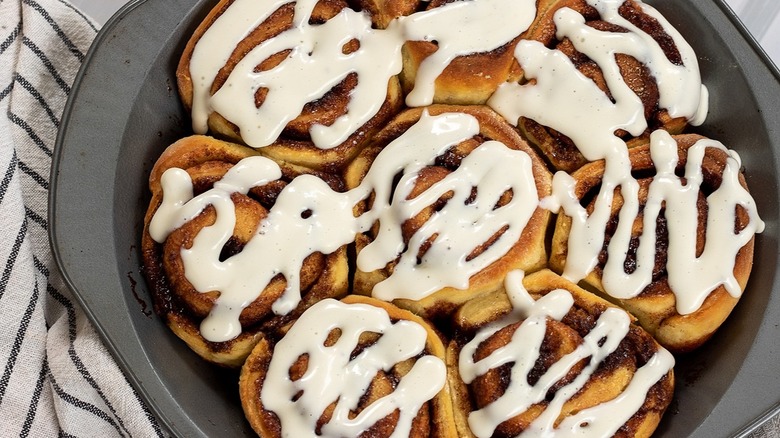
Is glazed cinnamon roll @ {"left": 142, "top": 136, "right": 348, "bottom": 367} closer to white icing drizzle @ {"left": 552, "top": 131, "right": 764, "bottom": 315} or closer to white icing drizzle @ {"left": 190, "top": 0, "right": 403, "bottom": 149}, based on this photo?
white icing drizzle @ {"left": 190, "top": 0, "right": 403, "bottom": 149}

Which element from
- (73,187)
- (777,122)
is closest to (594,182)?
(777,122)

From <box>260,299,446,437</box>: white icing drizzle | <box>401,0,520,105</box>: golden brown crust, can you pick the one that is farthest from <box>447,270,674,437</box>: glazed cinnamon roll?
<box>401,0,520,105</box>: golden brown crust

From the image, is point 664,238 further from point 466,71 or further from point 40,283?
point 40,283

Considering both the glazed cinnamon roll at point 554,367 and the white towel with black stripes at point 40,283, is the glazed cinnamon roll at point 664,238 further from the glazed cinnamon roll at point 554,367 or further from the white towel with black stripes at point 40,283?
the white towel with black stripes at point 40,283

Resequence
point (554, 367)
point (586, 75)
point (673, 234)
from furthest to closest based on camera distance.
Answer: point (586, 75)
point (673, 234)
point (554, 367)

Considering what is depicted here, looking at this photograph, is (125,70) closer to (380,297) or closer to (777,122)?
(380,297)

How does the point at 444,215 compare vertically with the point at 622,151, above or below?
below

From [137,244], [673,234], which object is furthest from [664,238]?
[137,244]
